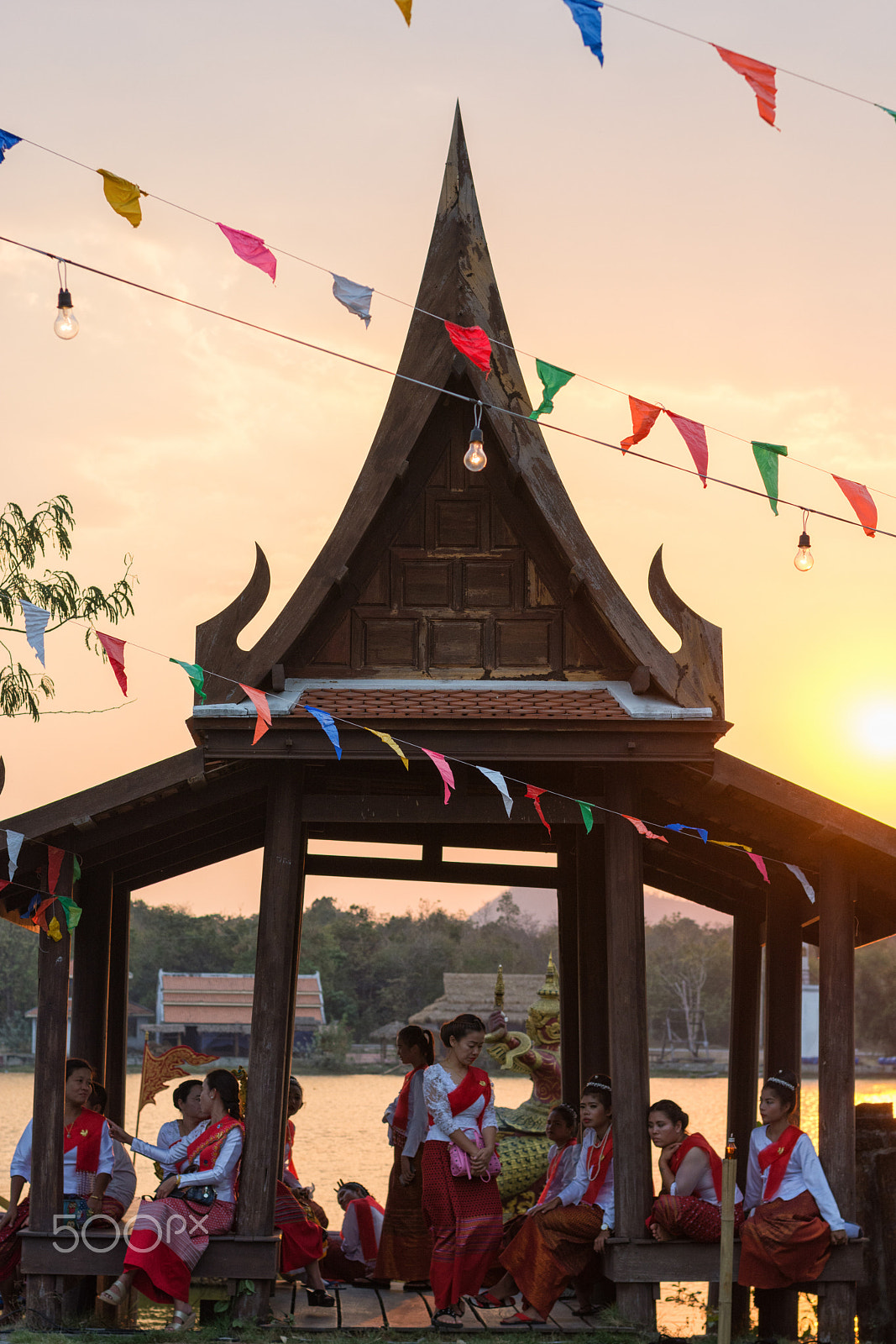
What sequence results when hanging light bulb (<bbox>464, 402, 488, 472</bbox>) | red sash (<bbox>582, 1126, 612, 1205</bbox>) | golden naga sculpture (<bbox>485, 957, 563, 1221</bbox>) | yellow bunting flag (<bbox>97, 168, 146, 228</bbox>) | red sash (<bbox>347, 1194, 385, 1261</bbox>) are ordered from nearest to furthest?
yellow bunting flag (<bbox>97, 168, 146, 228</bbox>)
hanging light bulb (<bbox>464, 402, 488, 472</bbox>)
red sash (<bbox>582, 1126, 612, 1205</bbox>)
red sash (<bbox>347, 1194, 385, 1261</bbox>)
golden naga sculpture (<bbox>485, 957, 563, 1221</bbox>)

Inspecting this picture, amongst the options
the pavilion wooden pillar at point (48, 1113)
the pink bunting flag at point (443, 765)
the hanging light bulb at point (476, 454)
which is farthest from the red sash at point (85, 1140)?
the hanging light bulb at point (476, 454)

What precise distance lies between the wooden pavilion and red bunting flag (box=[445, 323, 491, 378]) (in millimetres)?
379

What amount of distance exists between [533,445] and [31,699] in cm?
798

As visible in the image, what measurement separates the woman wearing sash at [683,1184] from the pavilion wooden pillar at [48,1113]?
294cm

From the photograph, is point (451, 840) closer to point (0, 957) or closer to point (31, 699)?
point (31, 699)

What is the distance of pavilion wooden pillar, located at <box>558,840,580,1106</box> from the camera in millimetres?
9992

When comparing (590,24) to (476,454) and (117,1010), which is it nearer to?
(476,454)

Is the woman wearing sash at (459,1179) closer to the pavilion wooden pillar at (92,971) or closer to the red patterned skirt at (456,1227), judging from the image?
the red patterned skirt at (456,1227)

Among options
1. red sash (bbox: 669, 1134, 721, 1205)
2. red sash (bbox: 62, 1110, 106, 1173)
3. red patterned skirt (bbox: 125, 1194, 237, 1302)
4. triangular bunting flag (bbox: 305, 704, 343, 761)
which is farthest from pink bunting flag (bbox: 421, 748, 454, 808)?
red sash (bbox: 62, 1110, 106, 1173)

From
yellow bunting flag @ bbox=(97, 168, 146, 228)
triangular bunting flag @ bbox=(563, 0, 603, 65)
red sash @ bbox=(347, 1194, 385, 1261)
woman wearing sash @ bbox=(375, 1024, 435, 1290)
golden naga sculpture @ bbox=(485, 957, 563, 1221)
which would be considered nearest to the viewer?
triangular bunting flag @ bbox=(563, 0, 603, 65)

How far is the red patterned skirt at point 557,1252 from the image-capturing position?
7.05m

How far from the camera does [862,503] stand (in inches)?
273

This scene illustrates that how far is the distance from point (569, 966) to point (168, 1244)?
422cm

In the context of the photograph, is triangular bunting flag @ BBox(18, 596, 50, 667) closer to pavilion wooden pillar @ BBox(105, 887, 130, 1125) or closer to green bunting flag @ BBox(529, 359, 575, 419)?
green bunting flag @ BBox(529, 359, 575, 419)
